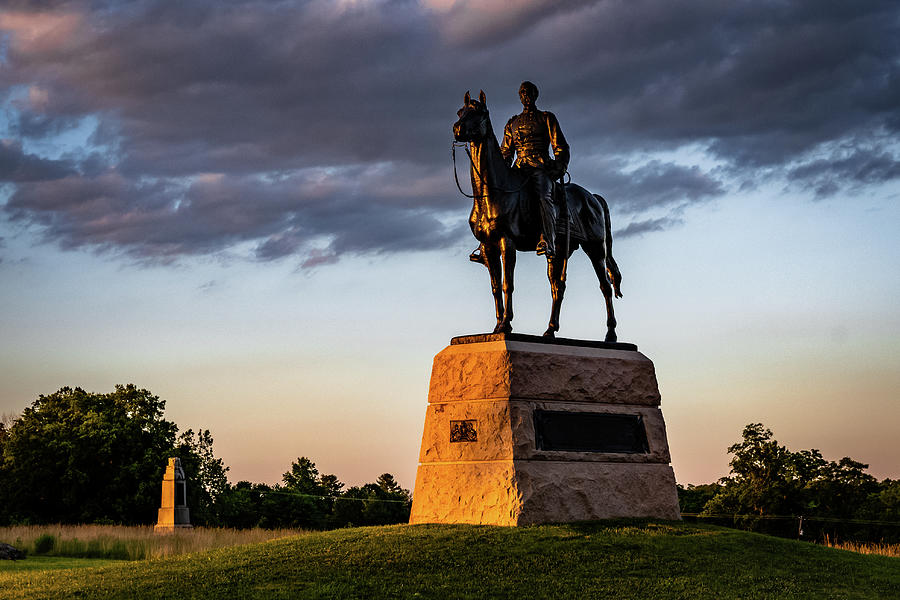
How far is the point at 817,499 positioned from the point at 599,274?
49.8 feet

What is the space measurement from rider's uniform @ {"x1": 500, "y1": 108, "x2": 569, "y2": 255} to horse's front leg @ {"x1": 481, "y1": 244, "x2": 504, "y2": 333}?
934 mm

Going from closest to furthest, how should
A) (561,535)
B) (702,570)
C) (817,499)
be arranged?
(702,570)
(561,535)
(817,499)

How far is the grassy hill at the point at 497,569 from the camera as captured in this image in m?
11.6

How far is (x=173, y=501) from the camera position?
3144cm

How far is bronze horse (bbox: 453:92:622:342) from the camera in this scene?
51.6 ft

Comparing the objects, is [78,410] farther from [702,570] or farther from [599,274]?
[702,570]

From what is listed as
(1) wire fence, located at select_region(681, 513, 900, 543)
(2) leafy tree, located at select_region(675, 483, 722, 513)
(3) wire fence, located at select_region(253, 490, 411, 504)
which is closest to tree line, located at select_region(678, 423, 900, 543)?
(1) wire fence, located at select_region(681, 513, 900, 543)

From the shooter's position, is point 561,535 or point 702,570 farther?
point 561,535

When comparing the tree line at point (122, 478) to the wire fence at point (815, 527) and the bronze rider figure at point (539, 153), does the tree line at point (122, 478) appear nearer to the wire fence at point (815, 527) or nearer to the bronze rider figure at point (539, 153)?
the wire fence at point (815, 527)

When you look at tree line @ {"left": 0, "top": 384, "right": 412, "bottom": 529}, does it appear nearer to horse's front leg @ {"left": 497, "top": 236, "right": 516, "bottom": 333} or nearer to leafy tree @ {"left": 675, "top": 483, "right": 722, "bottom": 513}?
leafy tree @ {"left": 675, "top": 483, "right": 722, "bottom": 513}

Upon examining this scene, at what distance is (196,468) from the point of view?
129ft

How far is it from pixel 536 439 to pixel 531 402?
56 cm

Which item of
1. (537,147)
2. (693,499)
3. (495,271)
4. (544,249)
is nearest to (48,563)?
(495,271)

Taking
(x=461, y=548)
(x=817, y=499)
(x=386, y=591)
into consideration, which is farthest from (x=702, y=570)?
(x=817, y=499)
